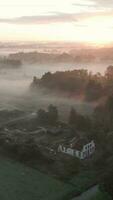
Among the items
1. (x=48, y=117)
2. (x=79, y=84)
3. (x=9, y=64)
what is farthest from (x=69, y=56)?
(x=48, y=117)

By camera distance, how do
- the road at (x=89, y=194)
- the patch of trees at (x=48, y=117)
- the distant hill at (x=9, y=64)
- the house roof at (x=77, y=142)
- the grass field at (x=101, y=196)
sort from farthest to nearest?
the distant hill at (x=9, y=64), the patch of trees at (x=48, y=117), the house roof at (x=77, y=142), the road at (x=89, y=194), the grass field at (x=101, y=196)

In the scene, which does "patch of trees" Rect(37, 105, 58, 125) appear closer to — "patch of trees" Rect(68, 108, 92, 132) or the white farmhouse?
"patch of trees" Rect(68, 108, 92, 132)

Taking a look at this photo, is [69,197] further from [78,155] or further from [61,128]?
[61,128]

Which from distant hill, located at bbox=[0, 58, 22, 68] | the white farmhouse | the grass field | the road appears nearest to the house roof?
the white farmhouse

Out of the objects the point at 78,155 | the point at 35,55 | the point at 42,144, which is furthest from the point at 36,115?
the point at 35,55

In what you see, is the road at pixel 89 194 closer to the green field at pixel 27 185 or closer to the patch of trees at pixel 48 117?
the green field at pixel 27 185

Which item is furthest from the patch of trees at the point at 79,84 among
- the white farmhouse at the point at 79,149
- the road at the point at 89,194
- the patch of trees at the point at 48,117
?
the road at the point at 89,194
